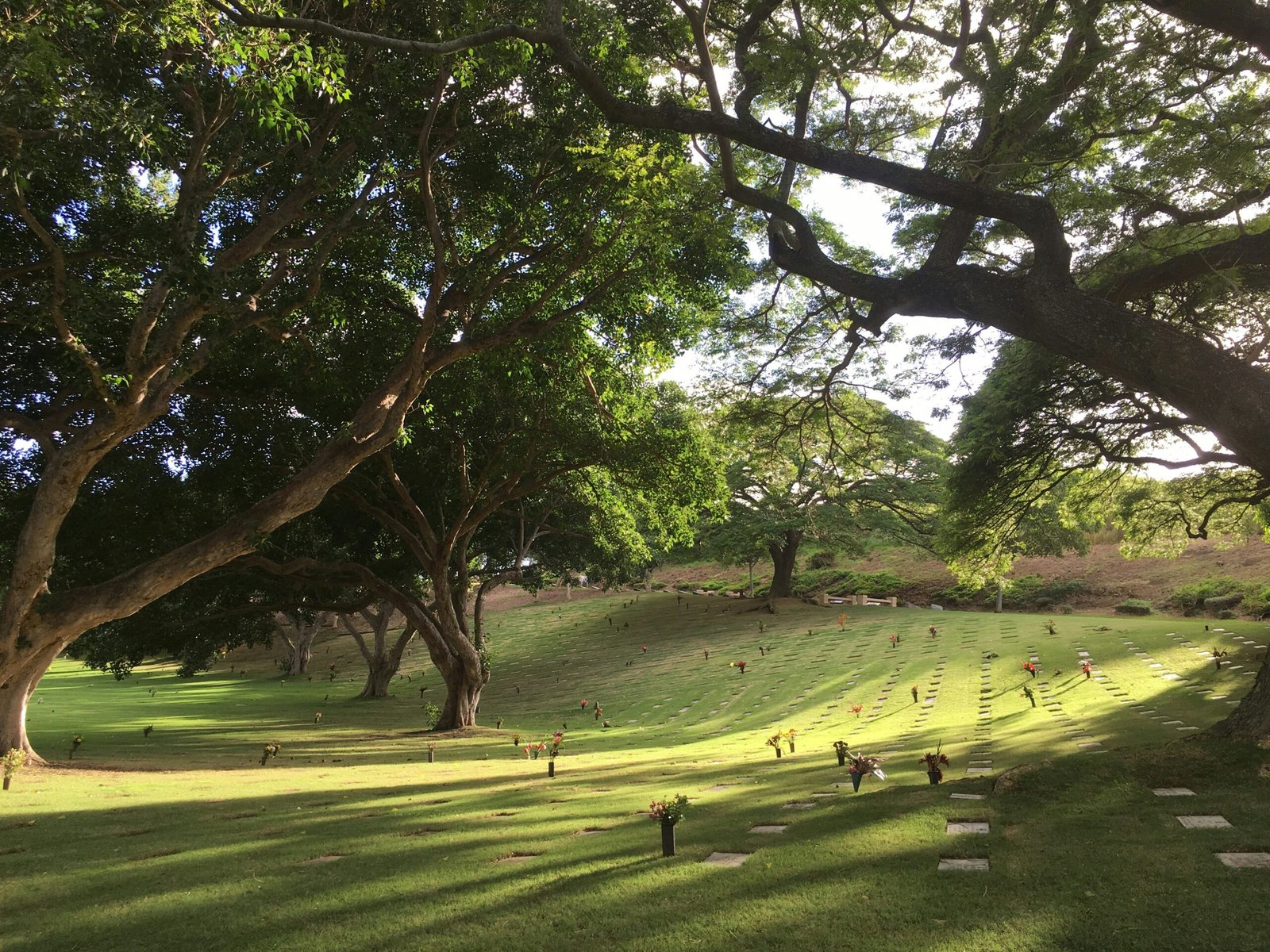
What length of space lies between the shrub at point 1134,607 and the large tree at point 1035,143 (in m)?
18.7

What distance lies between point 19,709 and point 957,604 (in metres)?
32.4

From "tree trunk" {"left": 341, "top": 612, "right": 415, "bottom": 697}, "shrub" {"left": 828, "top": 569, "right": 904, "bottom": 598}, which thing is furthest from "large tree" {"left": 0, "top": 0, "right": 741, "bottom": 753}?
"shrub" {"left": 828, "top": 569, "right": 904, "bottom": 598}

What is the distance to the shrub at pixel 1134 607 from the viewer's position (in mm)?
24406

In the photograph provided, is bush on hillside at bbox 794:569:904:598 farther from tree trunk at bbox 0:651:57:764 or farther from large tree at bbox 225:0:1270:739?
tree trunk at bbox 0:651:57:764

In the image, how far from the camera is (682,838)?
17.1 ft

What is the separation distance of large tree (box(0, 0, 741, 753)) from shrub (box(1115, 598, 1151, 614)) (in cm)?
2301

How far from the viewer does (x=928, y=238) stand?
11016mm

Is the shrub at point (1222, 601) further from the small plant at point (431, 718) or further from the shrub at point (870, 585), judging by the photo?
the small plant at point (431, 718)

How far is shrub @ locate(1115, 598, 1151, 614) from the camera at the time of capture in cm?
2441

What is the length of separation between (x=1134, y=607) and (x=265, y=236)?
28302mm

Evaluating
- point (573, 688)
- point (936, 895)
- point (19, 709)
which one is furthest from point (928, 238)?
point (573, 688)

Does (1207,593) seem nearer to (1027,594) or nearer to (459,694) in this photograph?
(1027,594)

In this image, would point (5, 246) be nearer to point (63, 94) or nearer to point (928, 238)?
point (63, 94)

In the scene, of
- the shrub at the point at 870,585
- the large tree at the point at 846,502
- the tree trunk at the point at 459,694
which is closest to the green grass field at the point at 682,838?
the tree trunk at the point at 459,694
